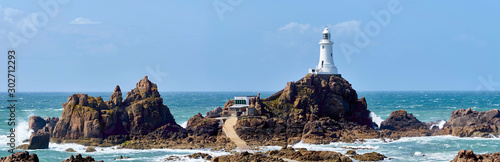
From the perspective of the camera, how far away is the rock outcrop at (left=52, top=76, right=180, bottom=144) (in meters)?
66.9

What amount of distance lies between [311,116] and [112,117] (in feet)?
82.6

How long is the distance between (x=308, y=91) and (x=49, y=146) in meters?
34.0

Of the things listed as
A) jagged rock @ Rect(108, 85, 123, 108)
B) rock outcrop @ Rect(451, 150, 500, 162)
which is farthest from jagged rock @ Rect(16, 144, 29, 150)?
rock outcrop @ Rect(451, 150, 500, 162)

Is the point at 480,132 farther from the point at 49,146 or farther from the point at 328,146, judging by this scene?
the point at 49,146

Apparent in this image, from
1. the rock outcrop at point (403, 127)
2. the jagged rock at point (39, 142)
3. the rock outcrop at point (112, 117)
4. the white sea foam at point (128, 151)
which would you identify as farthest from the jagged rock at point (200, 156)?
the rock outcrop at point (403, 127)

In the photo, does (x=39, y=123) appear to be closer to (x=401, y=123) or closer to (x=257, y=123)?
(x=257, y=123)

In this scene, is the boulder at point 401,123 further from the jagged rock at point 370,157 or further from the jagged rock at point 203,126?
the jagged rock at point 370,157

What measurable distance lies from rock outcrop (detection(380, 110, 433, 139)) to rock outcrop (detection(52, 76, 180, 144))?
29.3 meters

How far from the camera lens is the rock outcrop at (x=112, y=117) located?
66.9 m

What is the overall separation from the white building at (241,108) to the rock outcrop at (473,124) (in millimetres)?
25789

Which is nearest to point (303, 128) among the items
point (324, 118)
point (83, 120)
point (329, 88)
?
point (324, 118)

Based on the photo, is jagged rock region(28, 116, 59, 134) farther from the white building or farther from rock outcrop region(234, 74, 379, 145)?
rock outcrop region(234, 74, 379, 145)

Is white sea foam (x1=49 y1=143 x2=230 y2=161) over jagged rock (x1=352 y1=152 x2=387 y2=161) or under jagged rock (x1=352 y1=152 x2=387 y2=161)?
under

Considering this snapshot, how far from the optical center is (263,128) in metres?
71.2
